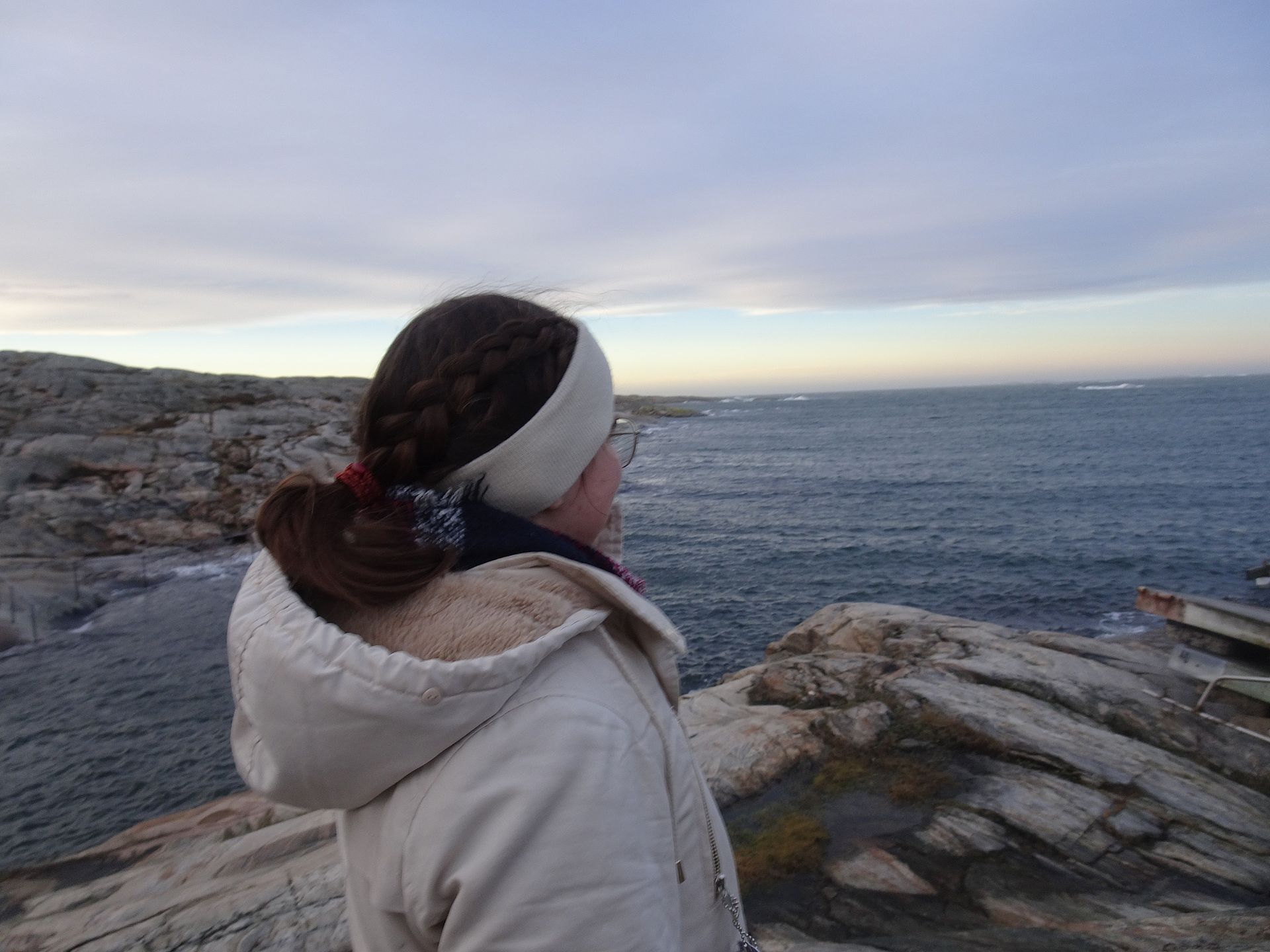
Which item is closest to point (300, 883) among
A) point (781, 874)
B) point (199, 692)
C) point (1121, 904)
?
point (781, 874)

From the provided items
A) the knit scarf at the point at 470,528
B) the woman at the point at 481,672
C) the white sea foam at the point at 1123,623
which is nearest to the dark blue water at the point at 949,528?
the white sea foam at the point at 1123,623

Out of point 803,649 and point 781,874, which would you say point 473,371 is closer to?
point 781,874

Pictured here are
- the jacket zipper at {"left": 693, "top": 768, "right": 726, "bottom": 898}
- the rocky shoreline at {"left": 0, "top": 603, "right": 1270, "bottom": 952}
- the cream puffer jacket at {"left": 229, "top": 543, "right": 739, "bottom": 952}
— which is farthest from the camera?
the rocky shoreline at {"left": 0, "top": 603, "right": 1270, "bottom": 952}

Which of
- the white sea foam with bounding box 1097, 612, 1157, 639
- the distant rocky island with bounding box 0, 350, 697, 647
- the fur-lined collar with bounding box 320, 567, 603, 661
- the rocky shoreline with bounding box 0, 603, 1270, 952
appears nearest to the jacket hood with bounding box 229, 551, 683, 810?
the fur-lined collar with bounding box 320, 567, 603, 661

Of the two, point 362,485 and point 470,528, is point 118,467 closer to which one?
point 362,485

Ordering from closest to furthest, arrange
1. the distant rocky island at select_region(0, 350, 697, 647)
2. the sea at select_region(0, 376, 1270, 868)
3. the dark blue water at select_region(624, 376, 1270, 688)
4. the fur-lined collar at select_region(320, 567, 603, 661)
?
the fur-lined collar at select_region(320, 567, 603, 661), the sea at select_region(0, 376, 1270, 868), the dark blue water at select_region(624, 376, 1270, 688), the distant rocky island at select_region(0, 350, 697, 647)

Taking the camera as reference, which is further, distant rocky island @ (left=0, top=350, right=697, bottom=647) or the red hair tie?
distant rocky island @ (left=0, top=350, right=697, bottom=647)

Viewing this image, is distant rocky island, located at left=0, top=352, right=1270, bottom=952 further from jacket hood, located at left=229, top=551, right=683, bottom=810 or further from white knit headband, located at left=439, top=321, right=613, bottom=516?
jacket hood, located at left=229, top=551, right=683, bottom=810

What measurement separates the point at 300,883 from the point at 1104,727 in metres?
8.91

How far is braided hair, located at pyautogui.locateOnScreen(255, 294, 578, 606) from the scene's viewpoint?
1.62 meters

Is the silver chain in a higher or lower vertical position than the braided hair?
lower

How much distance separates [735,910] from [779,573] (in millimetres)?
27595

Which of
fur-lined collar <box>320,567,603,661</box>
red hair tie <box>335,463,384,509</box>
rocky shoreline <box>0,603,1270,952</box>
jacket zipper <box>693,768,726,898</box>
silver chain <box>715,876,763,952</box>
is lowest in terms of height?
rocky shoreline <box>0,603,1270,952</box>

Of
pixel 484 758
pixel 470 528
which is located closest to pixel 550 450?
pixel 470 528
